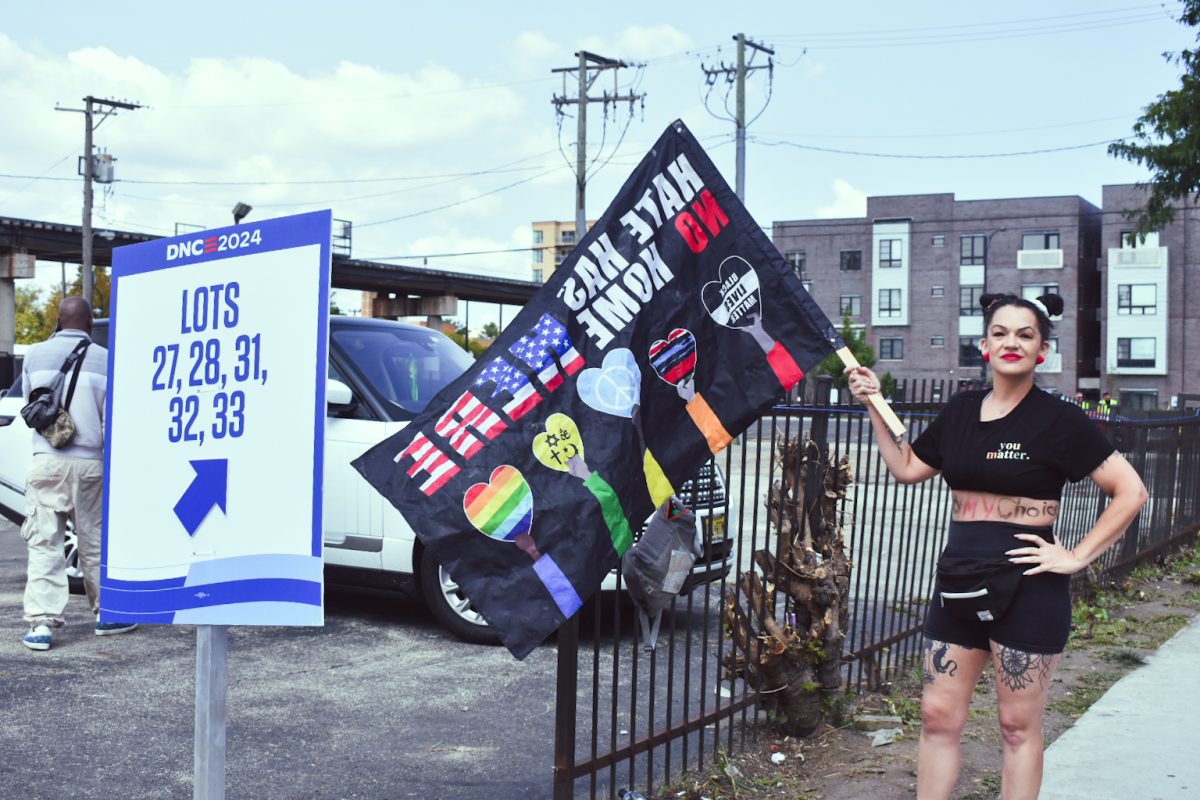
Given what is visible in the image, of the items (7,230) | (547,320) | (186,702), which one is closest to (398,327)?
(186,702)

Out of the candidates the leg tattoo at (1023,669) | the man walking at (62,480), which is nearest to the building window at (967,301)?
the man walking at (62,480)

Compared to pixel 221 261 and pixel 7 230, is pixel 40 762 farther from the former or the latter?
pixel 7 230

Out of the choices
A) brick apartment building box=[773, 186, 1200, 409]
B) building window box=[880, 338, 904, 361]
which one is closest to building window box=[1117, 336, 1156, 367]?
brick apartment building box=[773, 186, 1200, 409]

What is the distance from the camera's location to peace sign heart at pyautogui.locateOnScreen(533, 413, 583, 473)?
137 inches

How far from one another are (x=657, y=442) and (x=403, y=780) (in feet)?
6.63

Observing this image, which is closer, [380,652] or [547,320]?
[547,320]

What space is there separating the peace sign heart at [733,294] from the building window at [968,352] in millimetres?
67664

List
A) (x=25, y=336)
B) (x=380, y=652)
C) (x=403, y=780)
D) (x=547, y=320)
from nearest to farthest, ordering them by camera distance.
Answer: (x=547, y=320) → (x=403, y=780) → (x=380, y=652) → (x=25, y=336)

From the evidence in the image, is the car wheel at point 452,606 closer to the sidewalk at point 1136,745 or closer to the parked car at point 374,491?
the parked car at point 374,491

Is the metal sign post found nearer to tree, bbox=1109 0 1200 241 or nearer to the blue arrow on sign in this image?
the blue arrow on sign

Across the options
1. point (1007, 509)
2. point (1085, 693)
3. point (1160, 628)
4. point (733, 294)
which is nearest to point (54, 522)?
point (733, 294)

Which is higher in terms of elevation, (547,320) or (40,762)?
(547,320)

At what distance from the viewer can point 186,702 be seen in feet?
18.8

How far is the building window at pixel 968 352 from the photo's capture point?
226 ft
